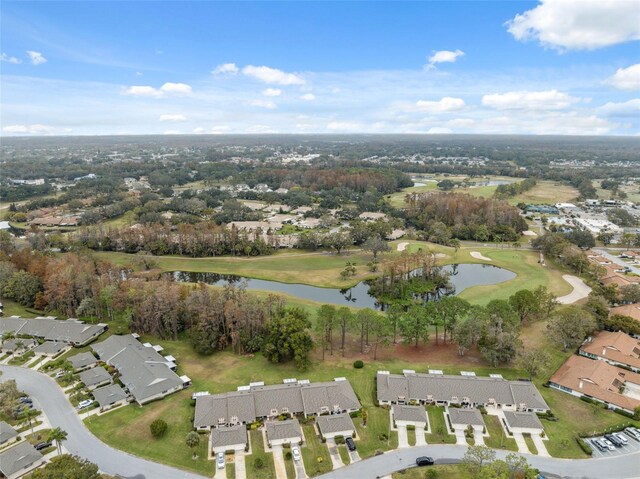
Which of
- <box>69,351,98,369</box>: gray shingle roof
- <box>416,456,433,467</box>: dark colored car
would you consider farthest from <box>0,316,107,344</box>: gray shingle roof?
<box>416,456,433,467</box>: dark colored car

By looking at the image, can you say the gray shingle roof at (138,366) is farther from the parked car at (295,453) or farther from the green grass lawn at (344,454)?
the green grass lawn at (344,454)

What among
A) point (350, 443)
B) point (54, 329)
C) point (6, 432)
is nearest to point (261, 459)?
point (350, 443)

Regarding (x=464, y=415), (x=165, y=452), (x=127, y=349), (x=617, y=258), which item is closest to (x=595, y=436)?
(x=464, y=415)

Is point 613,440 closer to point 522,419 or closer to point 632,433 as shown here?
point 632,433

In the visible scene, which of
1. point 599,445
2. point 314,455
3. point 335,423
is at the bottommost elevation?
point 314,455

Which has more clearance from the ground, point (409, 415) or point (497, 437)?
point (409, 415)

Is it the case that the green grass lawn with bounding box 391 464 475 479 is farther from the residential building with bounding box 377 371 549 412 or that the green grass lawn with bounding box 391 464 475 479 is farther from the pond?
the pond
